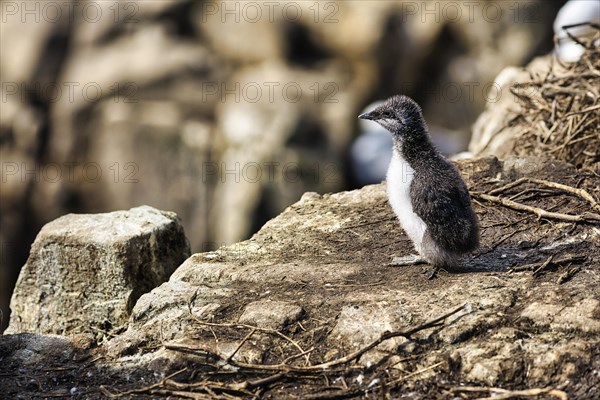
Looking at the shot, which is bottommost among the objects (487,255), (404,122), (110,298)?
(110,298)

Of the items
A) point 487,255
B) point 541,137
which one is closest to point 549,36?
point 541,137

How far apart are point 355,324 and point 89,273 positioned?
7.46ft

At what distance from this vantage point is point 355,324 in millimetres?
5305

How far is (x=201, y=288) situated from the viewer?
6.04 meters

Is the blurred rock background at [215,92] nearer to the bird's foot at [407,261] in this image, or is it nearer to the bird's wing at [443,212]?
the bird's foot at [407,261]

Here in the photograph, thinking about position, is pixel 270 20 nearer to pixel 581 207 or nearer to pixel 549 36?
pixel 549 36

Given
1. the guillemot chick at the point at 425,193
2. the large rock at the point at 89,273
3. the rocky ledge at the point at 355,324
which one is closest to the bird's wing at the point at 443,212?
the guillemot chick at the point at 425,193

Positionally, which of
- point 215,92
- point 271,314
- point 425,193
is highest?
point 425,193

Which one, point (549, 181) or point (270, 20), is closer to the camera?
point (549, 181)

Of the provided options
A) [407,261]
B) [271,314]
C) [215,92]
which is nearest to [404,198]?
[407,261]

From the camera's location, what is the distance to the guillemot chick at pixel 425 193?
5801 mm

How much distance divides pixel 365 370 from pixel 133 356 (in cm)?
140

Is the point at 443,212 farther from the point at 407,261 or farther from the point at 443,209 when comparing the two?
the point at 407,261

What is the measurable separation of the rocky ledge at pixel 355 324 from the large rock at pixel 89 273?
1.5 inches
